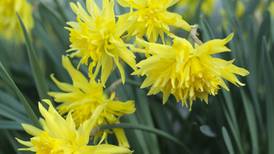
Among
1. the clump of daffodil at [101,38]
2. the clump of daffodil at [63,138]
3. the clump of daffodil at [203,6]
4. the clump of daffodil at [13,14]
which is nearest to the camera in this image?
the clump of daffodil at [63,138]

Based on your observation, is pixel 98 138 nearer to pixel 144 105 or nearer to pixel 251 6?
pixel 144 105

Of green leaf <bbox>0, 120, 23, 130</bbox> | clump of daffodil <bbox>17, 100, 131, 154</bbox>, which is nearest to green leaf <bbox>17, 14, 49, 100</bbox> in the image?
green leaf <bbox>0, 120, 23, 130</bbox>

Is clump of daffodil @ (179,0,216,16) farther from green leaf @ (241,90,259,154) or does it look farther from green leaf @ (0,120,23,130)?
green leaf @ (0,120,23,130)

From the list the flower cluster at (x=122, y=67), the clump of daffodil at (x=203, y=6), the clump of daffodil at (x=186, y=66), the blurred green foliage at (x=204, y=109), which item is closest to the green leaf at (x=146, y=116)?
the blurred green foliage at (x=204, y=109)

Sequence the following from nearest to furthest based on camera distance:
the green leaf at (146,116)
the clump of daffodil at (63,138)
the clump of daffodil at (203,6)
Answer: the clump of daffodil at (63,138)
the green leaf at (146,116)
the clump of daffodil at (203,6)

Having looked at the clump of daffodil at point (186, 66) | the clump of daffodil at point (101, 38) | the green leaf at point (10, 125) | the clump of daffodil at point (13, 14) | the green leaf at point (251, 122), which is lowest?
the green leaf at point (251, 122)

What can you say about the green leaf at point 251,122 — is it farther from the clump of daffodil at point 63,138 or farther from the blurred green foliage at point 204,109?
the clump of daffodil at point 63,138
